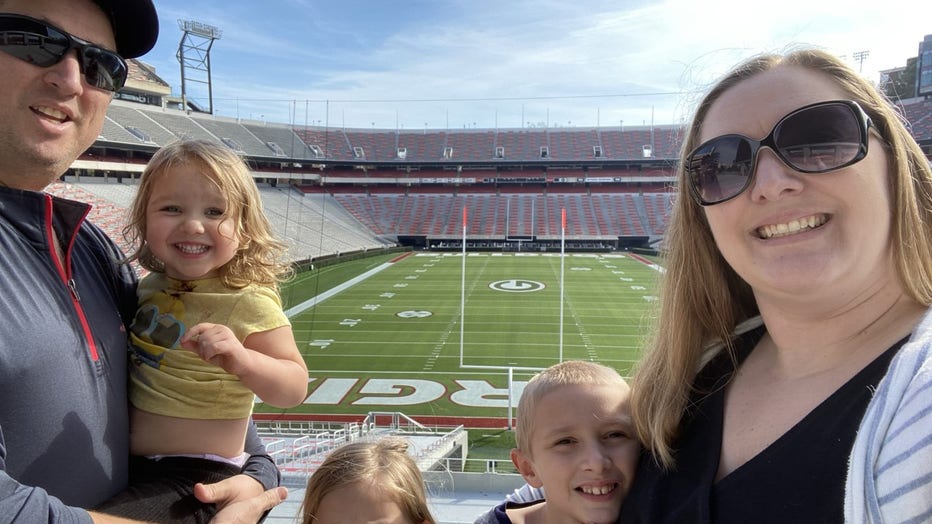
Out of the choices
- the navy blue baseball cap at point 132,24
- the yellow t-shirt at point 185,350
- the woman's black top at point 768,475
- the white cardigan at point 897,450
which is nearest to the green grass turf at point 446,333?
the yellow t-shirt at point 185,350

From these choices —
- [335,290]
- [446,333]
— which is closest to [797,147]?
[446,333]

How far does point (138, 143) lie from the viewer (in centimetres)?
3023

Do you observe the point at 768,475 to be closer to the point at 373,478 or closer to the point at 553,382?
the point at 553,382

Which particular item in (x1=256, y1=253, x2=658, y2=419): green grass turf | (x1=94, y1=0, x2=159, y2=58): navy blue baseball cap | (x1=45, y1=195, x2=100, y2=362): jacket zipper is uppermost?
(x1=94, y1=0, x2=159, y2=58): navy blue baseball cap

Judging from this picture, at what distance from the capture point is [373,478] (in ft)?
4.01

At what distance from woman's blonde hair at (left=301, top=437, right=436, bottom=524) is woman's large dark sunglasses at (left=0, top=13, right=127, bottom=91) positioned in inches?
40.1

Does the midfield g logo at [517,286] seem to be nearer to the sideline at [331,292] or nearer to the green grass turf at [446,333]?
the green grass turf at [446,333]

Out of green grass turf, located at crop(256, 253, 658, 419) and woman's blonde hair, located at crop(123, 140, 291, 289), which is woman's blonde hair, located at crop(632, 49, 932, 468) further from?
green grass turf, located at crop(256, 253, 658, 419)

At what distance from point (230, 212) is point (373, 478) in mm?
852

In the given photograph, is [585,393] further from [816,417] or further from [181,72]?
[181,72]

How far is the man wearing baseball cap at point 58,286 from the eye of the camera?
3.34 feet

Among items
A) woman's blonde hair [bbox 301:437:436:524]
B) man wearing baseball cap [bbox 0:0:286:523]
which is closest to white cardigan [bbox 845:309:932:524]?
woman's blonde hair [bbox 301:437:436:524]

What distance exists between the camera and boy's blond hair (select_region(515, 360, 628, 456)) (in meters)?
1.34

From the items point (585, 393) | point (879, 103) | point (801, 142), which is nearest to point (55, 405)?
point (585, 393)
